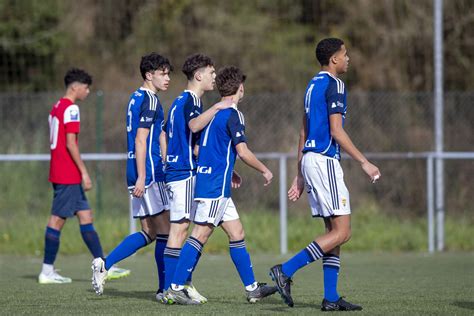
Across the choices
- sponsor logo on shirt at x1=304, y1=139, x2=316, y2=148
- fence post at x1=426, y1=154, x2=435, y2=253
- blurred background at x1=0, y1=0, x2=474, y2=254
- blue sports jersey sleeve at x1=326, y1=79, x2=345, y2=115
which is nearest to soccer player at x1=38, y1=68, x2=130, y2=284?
sponsor logo on shirt at x1=304, y1=139, x2=316, y2=148

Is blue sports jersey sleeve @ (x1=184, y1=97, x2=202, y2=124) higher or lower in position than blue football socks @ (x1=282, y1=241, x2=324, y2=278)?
higher

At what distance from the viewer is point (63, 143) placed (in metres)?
10.5

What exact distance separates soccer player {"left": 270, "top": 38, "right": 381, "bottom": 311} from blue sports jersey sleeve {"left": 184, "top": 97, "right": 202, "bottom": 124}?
101 centimetres

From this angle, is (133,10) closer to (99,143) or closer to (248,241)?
(99,143)

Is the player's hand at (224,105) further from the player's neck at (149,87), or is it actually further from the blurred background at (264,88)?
the blurred background at (264,88)

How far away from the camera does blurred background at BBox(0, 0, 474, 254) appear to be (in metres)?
14.8

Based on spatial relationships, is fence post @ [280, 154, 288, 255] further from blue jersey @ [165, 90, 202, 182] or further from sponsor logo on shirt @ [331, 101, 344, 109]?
sponsor logo on shirt @ [331, 101, 344, 109]

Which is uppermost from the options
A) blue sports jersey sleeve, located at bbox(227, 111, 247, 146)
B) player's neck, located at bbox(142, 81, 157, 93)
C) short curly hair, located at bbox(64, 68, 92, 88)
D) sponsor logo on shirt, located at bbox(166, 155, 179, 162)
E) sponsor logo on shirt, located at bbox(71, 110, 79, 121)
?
short curly hair, located at bbox(64, 68, 92, 88)

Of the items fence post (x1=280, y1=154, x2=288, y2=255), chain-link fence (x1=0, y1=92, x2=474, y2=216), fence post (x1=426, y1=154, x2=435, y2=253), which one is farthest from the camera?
chain-link fence (x1=0, y1=92, x2=474, y2=216)

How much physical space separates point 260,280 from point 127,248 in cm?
216

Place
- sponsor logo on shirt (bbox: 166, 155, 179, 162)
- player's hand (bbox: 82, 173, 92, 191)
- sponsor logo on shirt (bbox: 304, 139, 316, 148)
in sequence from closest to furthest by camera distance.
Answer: sponsor logo on shirt (bbox: 304, 139, 316, 148) → sponsor logo on shirt (bbox: 166, 155, 179, 162) → player's hand (bbox: 82, 173, 92, 191)

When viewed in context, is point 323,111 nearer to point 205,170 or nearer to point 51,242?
point 205,170

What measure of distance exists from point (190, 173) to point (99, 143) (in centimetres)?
741

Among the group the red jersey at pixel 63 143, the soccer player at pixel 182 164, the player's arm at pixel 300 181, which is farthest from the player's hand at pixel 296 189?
the red jersey at pixel 63 143
